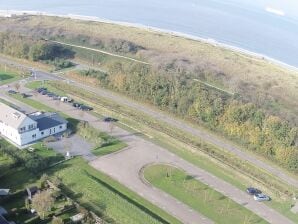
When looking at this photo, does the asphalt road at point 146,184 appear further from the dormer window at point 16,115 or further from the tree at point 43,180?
the dormer window at point 16,115

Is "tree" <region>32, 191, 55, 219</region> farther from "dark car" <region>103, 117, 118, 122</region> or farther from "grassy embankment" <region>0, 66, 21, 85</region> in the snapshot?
"grassy embankment" <region>0, 66, 21, 85</region>

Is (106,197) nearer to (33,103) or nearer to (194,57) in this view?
(33,103)

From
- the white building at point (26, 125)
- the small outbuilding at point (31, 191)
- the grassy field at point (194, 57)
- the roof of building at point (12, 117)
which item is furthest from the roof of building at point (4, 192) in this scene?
the grassy field at point (194, 57)

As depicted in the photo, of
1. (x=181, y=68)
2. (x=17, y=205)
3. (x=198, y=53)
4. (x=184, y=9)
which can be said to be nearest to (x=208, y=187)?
(x=17, y=205)

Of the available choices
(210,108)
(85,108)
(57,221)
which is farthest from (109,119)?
(57,221)

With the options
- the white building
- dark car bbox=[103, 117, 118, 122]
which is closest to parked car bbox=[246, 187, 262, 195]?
dark car bbox=[103, 117, 118, 122]
